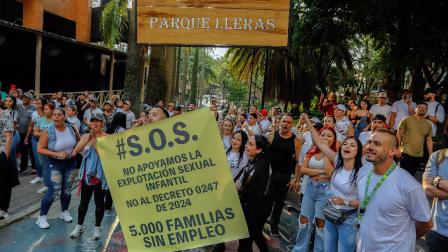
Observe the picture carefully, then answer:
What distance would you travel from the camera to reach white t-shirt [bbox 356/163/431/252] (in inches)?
120

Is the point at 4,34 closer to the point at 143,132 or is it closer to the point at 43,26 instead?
the point at 43,26

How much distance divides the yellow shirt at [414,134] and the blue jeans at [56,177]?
553 centimetres

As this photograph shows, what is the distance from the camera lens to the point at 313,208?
5.00 meters

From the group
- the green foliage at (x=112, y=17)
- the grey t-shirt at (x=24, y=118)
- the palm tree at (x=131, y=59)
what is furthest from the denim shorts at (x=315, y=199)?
the green foliage at (x=112, y=17)

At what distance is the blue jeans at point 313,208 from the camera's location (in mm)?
4793

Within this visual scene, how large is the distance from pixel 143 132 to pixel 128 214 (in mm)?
792

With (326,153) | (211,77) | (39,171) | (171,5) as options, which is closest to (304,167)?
(326,153)

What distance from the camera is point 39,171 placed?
28.9 feet

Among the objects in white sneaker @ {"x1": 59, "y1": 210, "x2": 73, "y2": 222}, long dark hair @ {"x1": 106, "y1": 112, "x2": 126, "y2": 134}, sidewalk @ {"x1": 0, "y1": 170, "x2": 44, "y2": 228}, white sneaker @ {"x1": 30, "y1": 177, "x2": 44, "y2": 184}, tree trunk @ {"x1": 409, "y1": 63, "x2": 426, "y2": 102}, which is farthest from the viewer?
tree trunk @ {"x1": 409, "y1": 63, "x2": 426, "y2": 102}

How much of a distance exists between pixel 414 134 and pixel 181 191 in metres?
A: 5.13

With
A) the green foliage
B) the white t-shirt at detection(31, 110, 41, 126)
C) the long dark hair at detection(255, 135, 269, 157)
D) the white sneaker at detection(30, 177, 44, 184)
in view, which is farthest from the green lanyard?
the green foliage

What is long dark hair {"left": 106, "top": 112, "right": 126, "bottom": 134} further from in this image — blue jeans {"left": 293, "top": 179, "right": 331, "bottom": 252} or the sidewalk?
blue jeans {"left": 293, "top": 179, "right": 331, "bottom": 252}

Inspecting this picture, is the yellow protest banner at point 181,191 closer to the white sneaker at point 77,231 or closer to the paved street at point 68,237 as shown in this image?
the paved street at point 68,237

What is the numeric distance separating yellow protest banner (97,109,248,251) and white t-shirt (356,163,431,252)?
1364 millimetres
